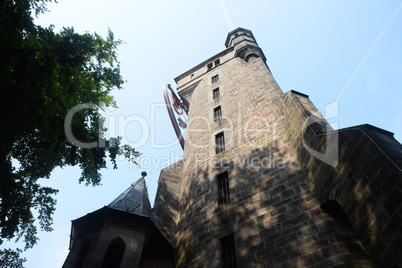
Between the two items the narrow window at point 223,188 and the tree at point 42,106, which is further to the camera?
the narrow window at point 223,188

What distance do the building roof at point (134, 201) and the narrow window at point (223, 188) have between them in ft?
8.54

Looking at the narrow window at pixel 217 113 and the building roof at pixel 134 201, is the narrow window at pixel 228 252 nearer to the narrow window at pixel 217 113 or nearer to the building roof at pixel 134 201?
the building roof at pixel 134 201

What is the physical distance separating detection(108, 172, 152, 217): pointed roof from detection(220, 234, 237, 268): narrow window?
9.63 ft

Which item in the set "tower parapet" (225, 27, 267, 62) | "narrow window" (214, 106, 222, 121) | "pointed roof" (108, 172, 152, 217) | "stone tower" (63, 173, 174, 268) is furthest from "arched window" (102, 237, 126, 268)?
"tower parapet" (225, 27, 267, 62)

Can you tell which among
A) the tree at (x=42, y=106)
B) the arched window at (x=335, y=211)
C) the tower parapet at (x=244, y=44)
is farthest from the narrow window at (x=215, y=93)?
the arched window at (x=335, y=211)

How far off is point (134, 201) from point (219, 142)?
4534 millimetres

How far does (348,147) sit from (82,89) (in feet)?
27.3

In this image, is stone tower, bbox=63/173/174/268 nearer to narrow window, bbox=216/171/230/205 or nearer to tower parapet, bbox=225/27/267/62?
narrow window, bbox=216/171/230/205

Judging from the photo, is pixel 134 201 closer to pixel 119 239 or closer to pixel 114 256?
pixel 119 239

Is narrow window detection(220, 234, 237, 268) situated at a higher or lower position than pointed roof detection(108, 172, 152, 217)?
lower

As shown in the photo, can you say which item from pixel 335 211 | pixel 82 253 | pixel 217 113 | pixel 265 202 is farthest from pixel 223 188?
pixel 217 113

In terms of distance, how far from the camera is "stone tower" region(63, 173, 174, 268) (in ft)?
27.2

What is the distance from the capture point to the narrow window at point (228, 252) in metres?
7.65

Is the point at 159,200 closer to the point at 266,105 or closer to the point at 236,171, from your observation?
the point at 236,171
